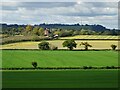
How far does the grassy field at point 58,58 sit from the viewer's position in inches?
2939

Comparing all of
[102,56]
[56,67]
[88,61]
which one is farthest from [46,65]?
[102,56]

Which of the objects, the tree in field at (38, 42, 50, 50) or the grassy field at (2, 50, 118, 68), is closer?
the grassy field at (2, 50, 118, 68)

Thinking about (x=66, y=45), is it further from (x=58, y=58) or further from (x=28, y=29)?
(x=28, y=29)

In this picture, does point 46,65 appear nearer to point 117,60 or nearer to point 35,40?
point 117,60

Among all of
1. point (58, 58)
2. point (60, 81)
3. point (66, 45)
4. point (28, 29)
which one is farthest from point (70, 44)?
point (60, 81)

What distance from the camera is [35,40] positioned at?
108 meters

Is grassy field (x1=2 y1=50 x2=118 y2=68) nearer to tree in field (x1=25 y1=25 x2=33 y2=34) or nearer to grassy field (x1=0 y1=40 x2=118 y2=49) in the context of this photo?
grassy field (x1=0 y1=40 x2=118 y2=49)

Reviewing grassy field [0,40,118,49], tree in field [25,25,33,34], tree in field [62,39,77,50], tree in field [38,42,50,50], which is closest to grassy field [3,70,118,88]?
grassy field [0,40,118,49]

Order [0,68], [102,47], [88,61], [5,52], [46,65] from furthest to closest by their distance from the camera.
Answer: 1. [102,47]
2. [5,52]
3. [88,61]
4. [46,65]
5. [0,68]

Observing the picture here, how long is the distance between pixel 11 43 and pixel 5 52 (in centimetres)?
1137

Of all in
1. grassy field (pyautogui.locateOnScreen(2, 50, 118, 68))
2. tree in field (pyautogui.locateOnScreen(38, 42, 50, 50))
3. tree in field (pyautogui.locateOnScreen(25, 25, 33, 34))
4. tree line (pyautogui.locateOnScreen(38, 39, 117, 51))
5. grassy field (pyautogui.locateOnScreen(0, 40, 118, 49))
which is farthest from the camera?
tree in field (pyautogui.locateOnScreen(25, 25, 33, 34))

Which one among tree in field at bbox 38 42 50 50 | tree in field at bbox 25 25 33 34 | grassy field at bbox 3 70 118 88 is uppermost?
tree in field at bbox 25 25 33 34

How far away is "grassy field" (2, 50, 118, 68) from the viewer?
74.6 m

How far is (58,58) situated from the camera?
80.6 meters
